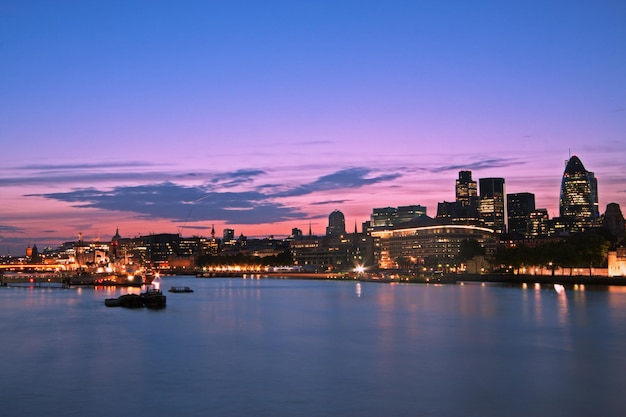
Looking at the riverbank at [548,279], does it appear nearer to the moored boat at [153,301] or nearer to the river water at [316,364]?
the river water at [316,364]

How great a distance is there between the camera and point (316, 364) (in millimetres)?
31906

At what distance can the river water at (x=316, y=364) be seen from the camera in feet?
77.2

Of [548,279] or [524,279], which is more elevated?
[548,279]

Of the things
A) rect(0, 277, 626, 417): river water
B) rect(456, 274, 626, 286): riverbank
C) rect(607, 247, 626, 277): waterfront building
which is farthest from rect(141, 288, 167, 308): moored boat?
rect(607, 247, 626, 277): waterfront building

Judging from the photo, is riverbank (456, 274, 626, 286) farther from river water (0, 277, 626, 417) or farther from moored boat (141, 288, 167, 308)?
moored boat (141, 288, 167, 308)

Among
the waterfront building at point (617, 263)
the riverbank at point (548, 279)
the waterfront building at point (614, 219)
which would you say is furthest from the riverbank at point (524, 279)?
the waterfront building at point (614, 219)

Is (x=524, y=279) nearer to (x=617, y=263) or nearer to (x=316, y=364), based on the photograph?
(x=617, y=263)

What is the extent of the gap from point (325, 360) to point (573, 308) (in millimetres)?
35952

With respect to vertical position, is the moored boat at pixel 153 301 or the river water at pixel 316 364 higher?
the moored boat at pixel 153 301

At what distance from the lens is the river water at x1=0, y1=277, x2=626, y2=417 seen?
2352 cm

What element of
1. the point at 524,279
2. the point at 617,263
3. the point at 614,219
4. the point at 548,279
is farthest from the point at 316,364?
the point at 614,219

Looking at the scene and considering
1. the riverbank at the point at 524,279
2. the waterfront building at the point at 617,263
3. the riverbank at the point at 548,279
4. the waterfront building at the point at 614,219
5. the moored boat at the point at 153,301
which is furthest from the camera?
the waterfront building at the point at 614,219

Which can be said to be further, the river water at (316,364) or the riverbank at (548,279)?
the riverbank at (548,279)

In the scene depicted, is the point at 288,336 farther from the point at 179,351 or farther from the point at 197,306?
the point at 197,306
